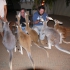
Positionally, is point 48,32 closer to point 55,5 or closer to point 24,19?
point 24,19

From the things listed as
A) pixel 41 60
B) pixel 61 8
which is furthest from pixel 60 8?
pixel 41 60

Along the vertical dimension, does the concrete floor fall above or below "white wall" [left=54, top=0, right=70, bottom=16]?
below

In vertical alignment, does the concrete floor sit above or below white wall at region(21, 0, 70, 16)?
below

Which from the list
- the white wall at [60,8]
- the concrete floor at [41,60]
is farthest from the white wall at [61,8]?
the concrete floor at [41,60]

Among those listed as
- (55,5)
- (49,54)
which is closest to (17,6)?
(55,5)

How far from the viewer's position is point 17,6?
12992 millimetres

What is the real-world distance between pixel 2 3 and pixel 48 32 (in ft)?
4.95

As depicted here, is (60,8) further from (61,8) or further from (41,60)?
(41,60)

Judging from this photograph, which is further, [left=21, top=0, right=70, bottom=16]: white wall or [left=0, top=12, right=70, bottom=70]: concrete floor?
[left=21, top=0, right=70, bottom=16]: white wall

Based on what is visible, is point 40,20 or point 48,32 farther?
point 40,20

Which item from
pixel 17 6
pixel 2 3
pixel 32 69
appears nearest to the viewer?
pixel 32 69

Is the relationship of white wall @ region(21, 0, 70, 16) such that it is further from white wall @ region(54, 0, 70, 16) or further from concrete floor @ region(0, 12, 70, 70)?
concrete floor @ region(0, 12, 70, 70)

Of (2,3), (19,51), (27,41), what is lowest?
(19,51)

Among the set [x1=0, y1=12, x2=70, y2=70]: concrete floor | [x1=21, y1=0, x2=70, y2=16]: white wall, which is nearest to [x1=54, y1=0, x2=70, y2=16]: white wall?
[x1=21, y1=0, x2=70, y2=16]: white wall
